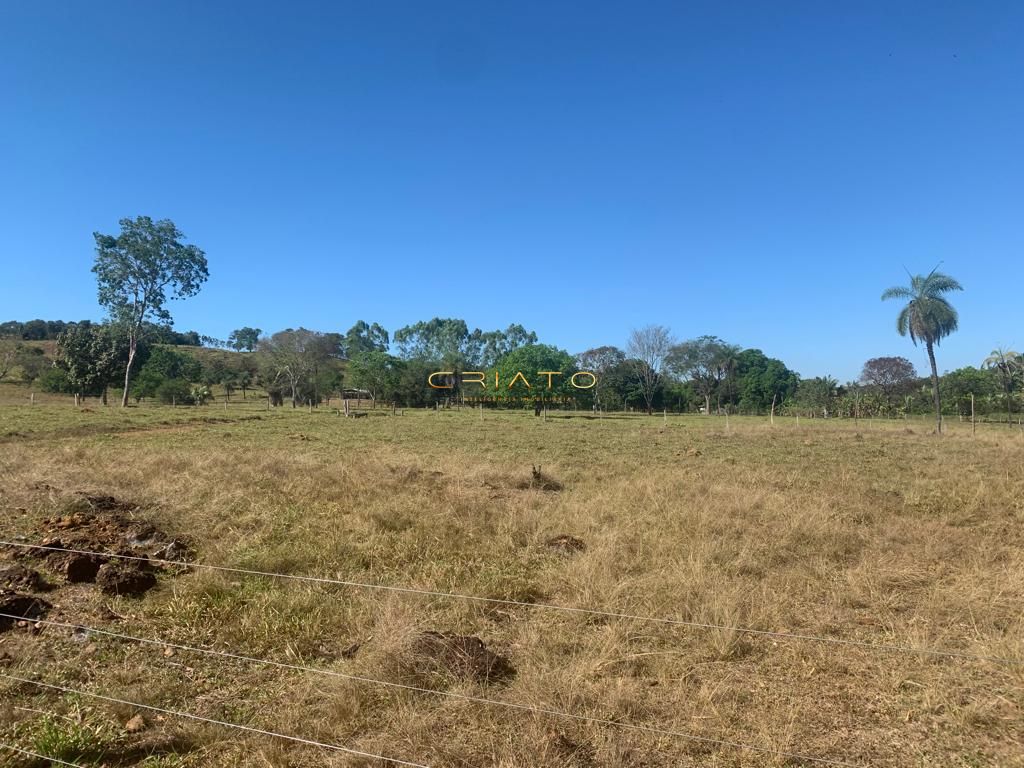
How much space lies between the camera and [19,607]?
4.33 meters

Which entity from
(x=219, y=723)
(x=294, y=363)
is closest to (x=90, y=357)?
(x=294, y=363)

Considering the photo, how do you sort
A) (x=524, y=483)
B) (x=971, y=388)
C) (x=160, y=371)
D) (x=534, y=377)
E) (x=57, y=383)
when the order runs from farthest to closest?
(x=160, y=371) < (x=534, y=377) < (x=971, y=388) < (x=57, y=383) < (x=524, y=483)

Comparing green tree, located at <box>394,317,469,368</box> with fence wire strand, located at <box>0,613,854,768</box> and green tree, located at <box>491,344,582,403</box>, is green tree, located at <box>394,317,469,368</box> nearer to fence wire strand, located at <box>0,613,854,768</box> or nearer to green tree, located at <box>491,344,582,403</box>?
green tree, located at <box>491,344,582,403</box>

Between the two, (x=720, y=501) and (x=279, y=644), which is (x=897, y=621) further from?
(x=279, y=644)

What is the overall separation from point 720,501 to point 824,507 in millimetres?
1373

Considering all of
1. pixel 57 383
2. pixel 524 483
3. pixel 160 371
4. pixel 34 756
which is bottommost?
pixel 34 756

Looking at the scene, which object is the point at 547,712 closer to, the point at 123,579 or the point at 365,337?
the point at 123,579

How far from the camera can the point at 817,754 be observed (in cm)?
279

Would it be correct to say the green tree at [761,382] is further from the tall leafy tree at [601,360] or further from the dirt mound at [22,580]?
the dirt mound at [22,580]

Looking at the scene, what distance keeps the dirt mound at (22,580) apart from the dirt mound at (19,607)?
0.32 metres

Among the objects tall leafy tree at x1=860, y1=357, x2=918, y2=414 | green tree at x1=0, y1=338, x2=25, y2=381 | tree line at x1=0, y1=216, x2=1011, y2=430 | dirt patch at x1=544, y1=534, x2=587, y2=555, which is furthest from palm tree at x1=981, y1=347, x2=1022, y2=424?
green tree at x1=0, y1=338, x2=25, y2=381

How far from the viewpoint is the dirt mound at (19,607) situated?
4203mm

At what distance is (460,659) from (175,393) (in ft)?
184

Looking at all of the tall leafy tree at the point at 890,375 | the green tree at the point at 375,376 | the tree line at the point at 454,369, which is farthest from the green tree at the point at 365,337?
the tall leafy tree at the point at 890,375
